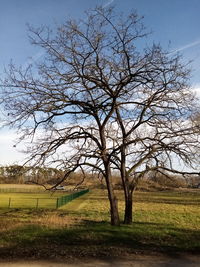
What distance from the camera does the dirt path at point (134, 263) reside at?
7066mm

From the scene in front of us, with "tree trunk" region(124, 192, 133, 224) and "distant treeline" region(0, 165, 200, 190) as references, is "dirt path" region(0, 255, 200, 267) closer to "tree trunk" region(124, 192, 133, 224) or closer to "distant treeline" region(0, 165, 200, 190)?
"distant treeline" region(0, 165, 200, 190)

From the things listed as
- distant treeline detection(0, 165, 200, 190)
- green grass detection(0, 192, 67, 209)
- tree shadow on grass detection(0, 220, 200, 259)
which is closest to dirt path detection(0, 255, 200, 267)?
tree shadow on grass detection(0, 220, 200, 259)

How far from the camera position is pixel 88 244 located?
9555 millimetres

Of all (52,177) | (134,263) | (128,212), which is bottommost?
(134,263)

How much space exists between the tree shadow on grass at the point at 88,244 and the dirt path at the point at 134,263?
568mm

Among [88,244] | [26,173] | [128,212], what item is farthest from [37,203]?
[88,244]

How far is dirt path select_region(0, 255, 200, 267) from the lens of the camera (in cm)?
707

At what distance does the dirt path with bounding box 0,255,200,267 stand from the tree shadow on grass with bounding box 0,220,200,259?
568 mm

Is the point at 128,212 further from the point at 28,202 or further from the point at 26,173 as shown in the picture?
the point at 28,202

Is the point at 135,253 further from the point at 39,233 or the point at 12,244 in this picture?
the point at 39,233

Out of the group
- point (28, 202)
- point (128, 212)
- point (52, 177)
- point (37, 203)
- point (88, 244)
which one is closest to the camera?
point (88, 244)

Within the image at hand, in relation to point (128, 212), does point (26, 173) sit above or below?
above

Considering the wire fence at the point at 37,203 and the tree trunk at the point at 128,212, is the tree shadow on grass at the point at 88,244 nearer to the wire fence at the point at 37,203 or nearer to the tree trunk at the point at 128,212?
the tree trunk at the point at 128,212

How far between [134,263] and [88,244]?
2550mm
